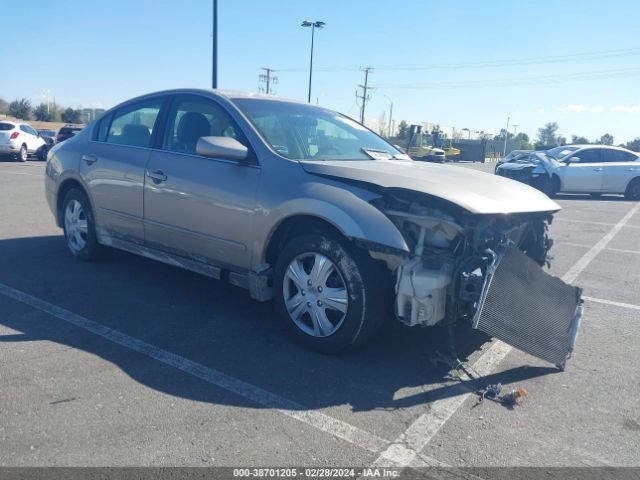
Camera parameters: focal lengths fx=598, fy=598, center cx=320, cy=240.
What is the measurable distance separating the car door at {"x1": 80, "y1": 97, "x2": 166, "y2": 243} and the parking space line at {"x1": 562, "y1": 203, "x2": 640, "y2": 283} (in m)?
4.66

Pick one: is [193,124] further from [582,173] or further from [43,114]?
[43,114]

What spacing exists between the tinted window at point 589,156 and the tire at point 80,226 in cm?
1503

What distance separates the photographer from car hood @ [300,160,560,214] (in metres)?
3.76

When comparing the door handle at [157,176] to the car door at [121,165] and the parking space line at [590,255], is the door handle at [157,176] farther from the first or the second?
the parking space line at [590,255]

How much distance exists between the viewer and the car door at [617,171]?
17.4 meters

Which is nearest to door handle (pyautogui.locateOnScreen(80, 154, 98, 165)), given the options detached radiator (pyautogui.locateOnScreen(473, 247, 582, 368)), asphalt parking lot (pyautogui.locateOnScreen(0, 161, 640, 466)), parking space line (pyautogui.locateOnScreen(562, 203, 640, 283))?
asphalt parking lot (pyautogui.locateOnScreen(0, 161, 640, 466))

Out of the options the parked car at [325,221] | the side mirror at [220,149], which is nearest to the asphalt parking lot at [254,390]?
the parked car at [325,221]

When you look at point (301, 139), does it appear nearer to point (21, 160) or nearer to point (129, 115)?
point (129, 115)

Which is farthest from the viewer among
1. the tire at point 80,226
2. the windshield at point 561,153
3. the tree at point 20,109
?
the tree at point 20,109

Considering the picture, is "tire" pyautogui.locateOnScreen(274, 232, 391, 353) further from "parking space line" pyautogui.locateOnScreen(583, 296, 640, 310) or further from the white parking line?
"parking space line" pyautogui.locateOnScreen(583, 296, 640, 310)

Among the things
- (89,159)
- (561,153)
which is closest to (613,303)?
(89,159)

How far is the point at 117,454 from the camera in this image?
280 centimetres

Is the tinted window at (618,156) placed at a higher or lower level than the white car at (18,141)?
higher

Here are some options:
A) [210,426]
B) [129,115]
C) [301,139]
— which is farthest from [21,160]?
[210,426]
